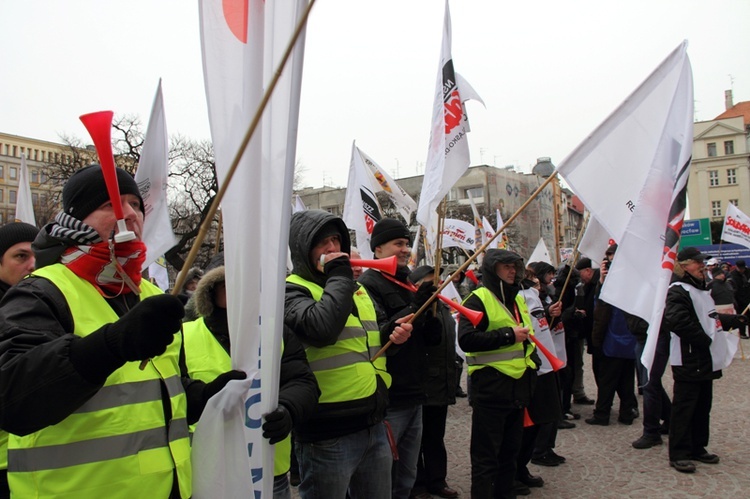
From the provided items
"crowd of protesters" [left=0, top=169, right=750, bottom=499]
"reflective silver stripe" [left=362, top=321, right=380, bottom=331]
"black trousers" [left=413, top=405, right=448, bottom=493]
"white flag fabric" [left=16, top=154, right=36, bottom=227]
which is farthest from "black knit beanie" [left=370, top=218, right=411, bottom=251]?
"white flag fabric" [left=16, top=154, right=36, bottom=227]

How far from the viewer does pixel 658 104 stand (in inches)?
156

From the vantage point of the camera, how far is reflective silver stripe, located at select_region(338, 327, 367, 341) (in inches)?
119

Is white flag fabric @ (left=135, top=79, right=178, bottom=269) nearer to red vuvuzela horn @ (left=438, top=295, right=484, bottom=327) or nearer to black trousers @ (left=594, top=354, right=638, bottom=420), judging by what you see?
red vuvuzela horn @ (left=438, top=295, right=484, bottom=327)

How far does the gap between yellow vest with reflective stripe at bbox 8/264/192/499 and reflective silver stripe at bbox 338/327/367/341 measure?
47.6 inches

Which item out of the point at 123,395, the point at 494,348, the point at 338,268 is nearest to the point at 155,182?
the point at 338,268

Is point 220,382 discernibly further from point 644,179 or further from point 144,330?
point 644,179

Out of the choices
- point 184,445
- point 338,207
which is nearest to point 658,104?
point 184,445

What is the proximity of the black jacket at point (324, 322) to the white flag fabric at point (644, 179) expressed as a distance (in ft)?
5.25

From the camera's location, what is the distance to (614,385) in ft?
23.7

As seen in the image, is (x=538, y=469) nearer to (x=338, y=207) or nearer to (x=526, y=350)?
(x=526, y=350)

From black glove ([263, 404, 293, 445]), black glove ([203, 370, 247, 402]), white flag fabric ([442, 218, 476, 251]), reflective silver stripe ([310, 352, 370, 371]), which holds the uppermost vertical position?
white flag fabric ([442, 218, 476, 251])

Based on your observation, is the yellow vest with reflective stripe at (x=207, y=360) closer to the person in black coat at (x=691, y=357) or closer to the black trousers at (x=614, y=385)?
the person in black coat at (x=691, y=357)

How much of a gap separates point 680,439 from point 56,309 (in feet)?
18.6

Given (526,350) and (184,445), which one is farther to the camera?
(526,350)
